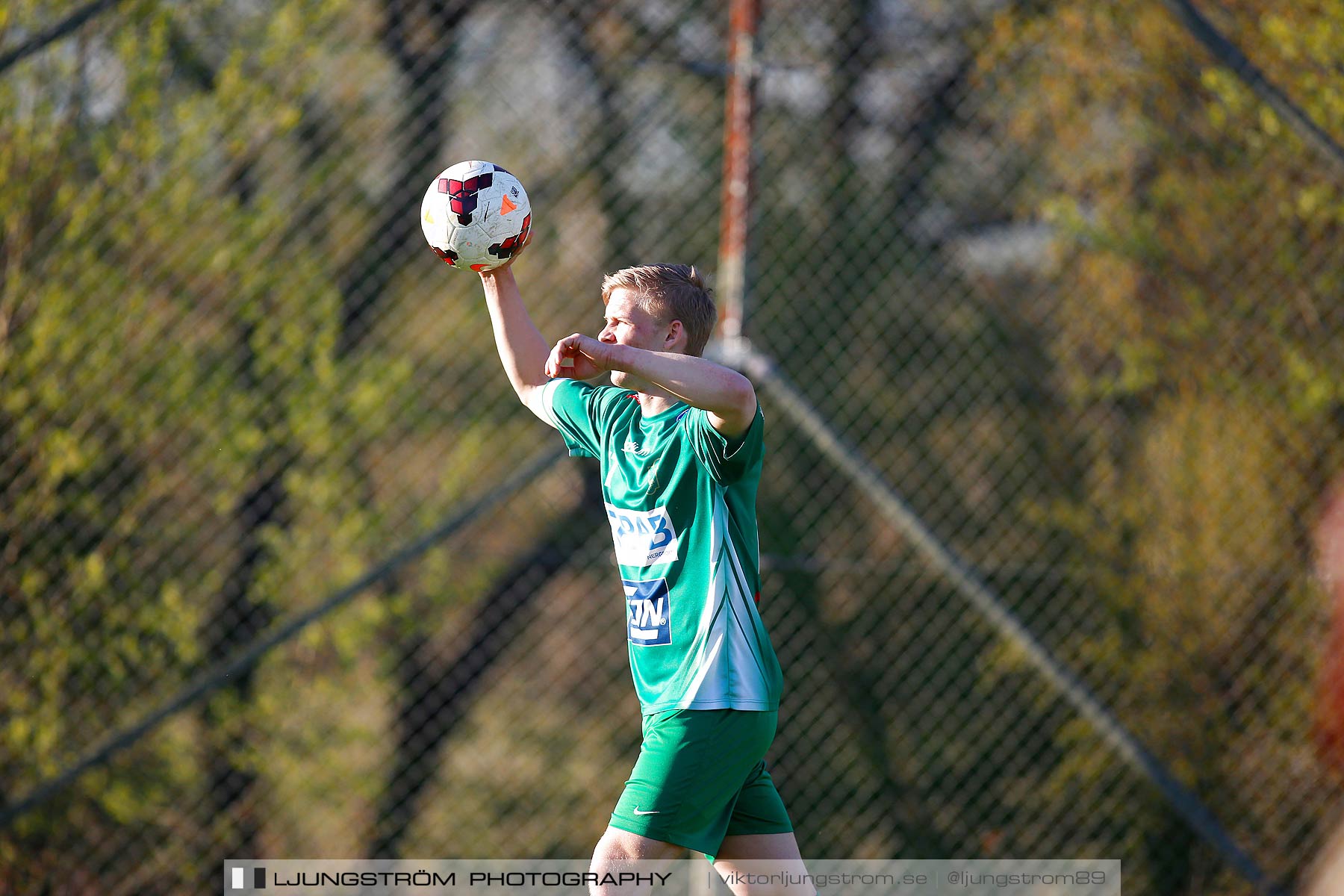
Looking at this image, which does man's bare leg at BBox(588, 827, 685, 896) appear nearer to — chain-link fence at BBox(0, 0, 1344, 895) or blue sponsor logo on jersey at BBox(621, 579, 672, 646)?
blue sponsor logo on jersey at BBox(621, 579, 672, 646)

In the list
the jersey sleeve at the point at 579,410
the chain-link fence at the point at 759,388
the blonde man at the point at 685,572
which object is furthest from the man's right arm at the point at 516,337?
the chain-link fence at the point at 759,388

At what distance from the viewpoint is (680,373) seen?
1932 millimetres

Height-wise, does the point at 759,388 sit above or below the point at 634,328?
below

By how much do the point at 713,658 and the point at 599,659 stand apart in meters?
3.74

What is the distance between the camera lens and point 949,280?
5.46 m

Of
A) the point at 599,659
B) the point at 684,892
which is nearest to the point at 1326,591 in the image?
the point at 684,892

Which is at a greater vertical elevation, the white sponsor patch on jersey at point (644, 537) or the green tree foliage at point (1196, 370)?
the white sponsor patch on jersey at point (644, 537)

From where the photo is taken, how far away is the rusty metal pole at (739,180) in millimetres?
3729

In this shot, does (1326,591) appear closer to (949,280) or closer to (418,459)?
(949,280)

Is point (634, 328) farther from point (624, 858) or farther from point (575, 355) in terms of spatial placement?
point (624, 858)

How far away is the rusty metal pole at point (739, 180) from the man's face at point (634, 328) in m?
1.41

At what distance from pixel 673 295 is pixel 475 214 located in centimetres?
43

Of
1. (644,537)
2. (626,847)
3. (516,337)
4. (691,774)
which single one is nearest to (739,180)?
(516,337)

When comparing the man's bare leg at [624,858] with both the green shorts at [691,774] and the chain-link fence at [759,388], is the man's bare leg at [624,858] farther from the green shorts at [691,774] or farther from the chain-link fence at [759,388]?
the chain-link fence at [759,388]
